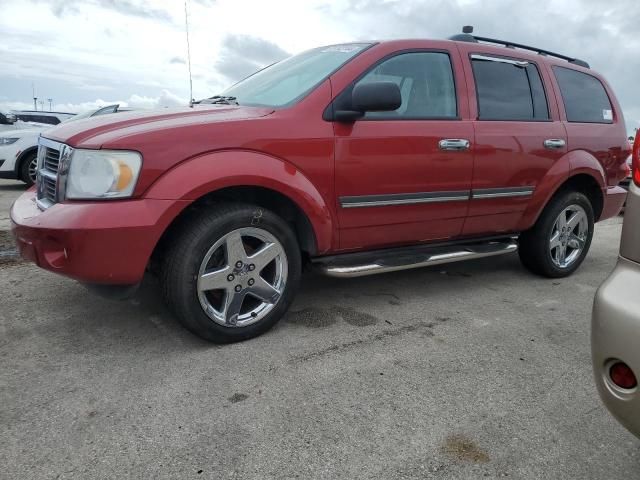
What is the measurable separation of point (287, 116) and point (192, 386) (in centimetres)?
148

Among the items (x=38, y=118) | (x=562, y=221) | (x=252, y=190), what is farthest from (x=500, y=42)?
(x=38, y=118)

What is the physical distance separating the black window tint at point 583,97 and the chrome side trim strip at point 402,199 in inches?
54.9

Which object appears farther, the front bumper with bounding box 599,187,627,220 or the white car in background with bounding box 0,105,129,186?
the white car in background with bounding box 0,105,129,186

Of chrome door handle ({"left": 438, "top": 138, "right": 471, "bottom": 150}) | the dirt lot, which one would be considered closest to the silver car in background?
the dirt lot

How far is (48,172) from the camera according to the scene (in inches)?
106

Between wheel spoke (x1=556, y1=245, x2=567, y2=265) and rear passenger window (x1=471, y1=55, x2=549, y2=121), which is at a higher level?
rear passenger window (x1=471, y1=55, x2=549, y2=121)

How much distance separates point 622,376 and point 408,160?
189 centimetres

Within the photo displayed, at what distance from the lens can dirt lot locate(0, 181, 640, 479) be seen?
1.85 m

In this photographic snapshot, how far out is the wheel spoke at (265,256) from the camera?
274 cm

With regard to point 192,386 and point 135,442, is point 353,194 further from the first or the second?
point 135,442

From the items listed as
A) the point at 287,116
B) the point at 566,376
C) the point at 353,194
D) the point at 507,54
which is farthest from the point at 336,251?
the point at 507,54

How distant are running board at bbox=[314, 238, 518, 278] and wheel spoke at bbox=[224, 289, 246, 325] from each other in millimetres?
549

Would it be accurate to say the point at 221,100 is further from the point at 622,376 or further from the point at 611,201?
the point at 611,201

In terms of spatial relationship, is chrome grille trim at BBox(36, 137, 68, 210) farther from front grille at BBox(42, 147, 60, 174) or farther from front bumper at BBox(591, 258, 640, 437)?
front bumper at BBox(591, 258, 640, 437)
